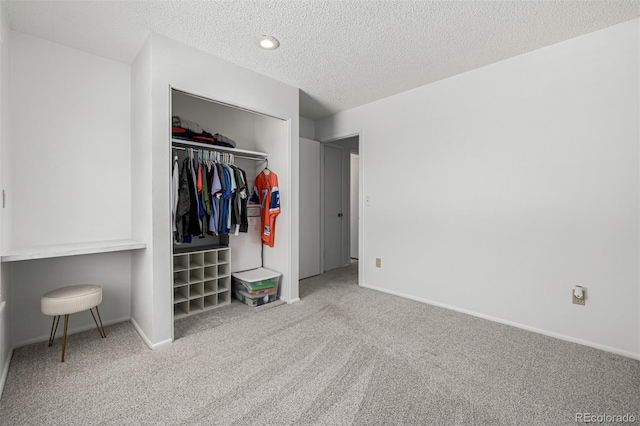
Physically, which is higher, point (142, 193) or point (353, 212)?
point (142, 193)

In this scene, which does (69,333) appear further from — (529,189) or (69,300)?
(529,189)

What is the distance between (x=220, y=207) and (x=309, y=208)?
1.67 metres

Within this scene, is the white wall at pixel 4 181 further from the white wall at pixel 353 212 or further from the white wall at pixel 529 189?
the white wall at pixel 353 212

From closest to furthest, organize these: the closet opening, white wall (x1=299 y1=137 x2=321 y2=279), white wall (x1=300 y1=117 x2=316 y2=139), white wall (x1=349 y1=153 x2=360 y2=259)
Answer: the closet opening, white wall (x1=299 y1=137 x2=321 y2=279), white wall (x1=300 y1=117 x2=316 y2=139), white wall (x1=349 y1=153 x2=360 y2=259)

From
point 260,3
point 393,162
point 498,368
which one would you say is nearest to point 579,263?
point 498,368

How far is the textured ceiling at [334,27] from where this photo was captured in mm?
1934

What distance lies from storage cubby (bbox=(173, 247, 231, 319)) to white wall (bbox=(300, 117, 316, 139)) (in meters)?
2.27

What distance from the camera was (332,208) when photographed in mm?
4836

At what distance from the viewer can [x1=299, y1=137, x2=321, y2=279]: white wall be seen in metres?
4.25

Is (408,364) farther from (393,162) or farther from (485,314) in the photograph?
(393,162)

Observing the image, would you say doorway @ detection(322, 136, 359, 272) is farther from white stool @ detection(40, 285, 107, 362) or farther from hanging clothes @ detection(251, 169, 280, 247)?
white stool @ detection(40, 285, 107, 362)

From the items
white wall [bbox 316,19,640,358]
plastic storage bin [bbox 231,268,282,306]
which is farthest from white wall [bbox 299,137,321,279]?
white wall [bbox 316,19,640,358]

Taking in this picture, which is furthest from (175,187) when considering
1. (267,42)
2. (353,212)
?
(353,212)

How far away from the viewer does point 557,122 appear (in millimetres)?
2398
